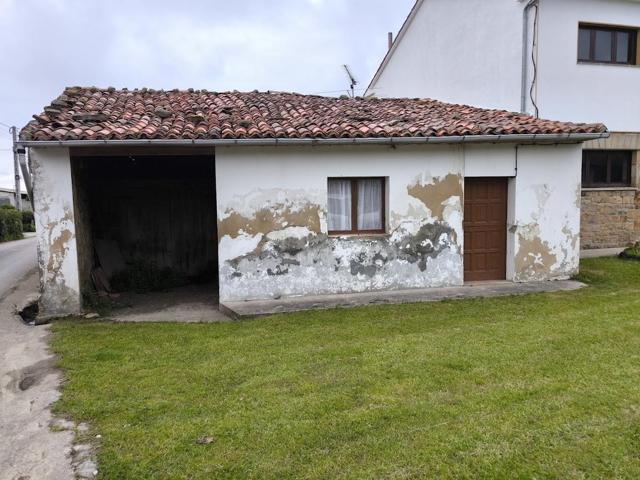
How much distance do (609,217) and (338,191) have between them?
8955mm

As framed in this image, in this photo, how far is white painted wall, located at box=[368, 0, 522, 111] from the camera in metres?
12.9

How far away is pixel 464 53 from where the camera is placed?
14664 millimetres

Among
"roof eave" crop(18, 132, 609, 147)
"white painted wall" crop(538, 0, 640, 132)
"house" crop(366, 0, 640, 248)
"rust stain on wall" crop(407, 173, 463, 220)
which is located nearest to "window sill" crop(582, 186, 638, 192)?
"house" crop(366, 0, 640, 248)

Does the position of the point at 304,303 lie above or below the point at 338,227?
below

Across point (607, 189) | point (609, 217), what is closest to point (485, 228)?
point (607, 189)

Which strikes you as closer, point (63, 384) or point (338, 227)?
point (63, 384)

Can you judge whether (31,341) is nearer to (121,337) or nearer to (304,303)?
(121,337)

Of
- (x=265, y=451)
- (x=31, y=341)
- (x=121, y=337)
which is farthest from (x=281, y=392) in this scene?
(x=31, y=341)

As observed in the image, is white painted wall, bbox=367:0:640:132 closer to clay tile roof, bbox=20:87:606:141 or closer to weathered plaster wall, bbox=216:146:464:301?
clay tile roof, bbox=20:87:606:141

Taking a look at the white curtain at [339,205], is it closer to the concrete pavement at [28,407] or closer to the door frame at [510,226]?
the door frame at [510,226]

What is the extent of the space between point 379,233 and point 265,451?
625 cm

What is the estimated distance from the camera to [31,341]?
277 inches

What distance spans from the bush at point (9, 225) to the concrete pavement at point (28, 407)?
20.6 m

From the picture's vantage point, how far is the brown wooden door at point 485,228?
9859 mm
